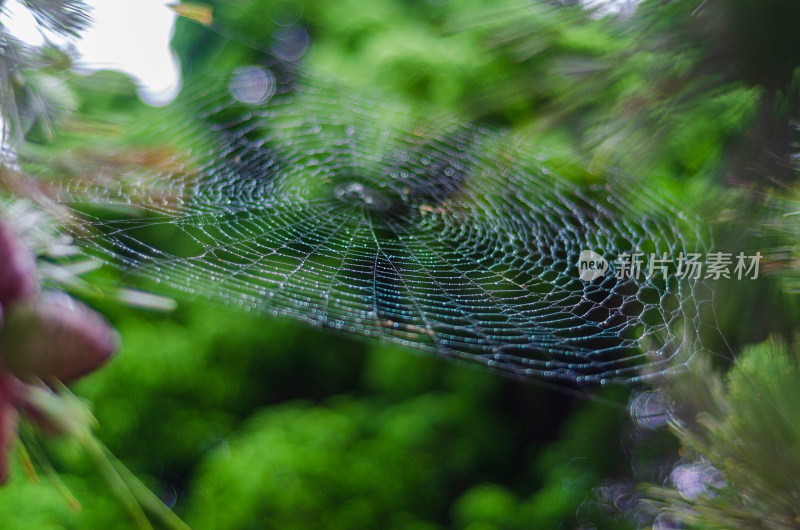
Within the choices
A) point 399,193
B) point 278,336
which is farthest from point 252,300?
point 278,336

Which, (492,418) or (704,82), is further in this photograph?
(492,418)

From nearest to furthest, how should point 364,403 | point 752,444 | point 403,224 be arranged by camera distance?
point 752,444 → point 403,224 → point 364,403

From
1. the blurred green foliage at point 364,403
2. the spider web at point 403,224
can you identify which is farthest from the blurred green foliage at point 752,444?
the spider web at point 403,224

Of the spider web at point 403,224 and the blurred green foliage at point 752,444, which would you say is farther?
the spider web at point 403,224

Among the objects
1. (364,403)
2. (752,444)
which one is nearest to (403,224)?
(364,403)

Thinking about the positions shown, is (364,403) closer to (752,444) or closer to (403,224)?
(403,224)

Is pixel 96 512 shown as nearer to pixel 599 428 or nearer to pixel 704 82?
pixel 599 428

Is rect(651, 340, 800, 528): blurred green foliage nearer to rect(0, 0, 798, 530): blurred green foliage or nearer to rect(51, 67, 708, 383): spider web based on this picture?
rect(0, 0, 798, 530): blurred green foliage

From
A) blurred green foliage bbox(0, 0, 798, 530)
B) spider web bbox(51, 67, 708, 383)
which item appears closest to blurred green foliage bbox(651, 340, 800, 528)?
blurred green foliage bbox(0, 0, 798, 530)

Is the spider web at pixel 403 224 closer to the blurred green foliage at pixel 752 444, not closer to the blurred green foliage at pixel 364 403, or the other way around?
the blurred green foliage at pixel 364 403
